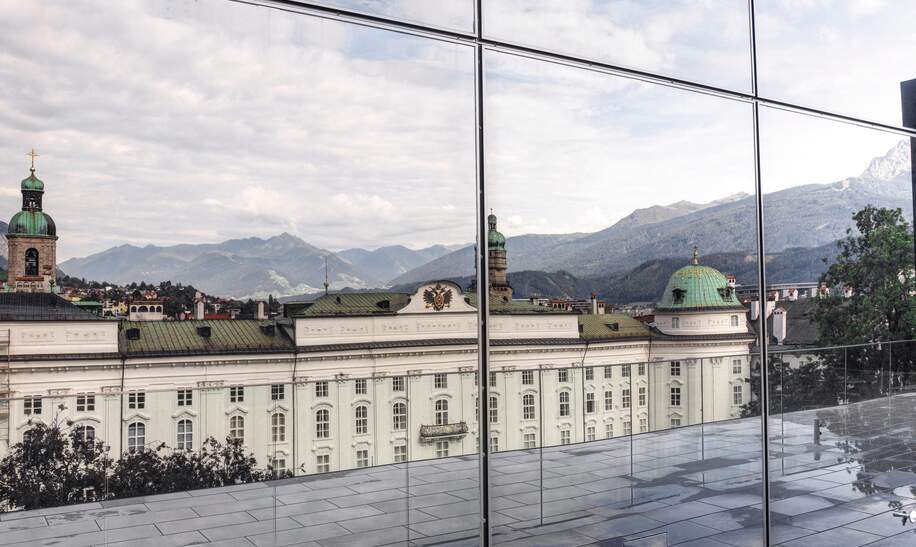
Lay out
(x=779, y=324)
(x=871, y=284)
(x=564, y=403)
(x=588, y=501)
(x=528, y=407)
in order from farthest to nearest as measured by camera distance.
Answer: (x=871, y=284) < (x=779, y=324) < (x=588, y=501) < (x=564, y=403) < (x=528, y=407)

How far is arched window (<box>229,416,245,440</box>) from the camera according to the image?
2.65m

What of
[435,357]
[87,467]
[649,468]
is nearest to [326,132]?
[435,357]

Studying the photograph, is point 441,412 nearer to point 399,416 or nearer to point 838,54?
point 399,416

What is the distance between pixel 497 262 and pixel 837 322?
8.78 ft

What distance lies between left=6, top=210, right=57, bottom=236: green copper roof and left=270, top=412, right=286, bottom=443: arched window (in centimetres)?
95

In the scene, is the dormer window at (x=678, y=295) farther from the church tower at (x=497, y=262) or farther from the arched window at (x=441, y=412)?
the arched window at (x=441, y=412)

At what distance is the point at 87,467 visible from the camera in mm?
2424

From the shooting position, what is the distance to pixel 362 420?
9.53 ft

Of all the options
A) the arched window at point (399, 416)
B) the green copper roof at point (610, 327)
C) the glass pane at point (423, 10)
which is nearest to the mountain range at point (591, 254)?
the green copper roof at point (610, 327)

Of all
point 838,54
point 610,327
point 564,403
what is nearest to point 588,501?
point 564,403

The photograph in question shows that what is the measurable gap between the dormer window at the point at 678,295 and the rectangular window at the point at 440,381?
1.43 m

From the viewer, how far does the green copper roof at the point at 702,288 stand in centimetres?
388

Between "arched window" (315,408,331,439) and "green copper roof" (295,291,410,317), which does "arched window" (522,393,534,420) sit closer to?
"green copper roof" (295,291,410,317)

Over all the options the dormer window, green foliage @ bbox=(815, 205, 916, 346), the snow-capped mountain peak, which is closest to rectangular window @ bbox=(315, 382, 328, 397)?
the dormer window
